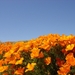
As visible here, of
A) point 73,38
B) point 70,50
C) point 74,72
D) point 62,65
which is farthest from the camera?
point 73,38

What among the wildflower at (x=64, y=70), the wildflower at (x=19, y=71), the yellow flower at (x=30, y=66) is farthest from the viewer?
the wildflower at (x=19, y=71)

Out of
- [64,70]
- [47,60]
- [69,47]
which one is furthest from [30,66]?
[69,47]

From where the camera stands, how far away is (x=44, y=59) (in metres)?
4.87

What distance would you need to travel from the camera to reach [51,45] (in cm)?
515

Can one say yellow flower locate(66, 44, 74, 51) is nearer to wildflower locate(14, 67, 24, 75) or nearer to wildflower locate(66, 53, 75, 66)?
wildflower locate(66, 53, 75, 66)

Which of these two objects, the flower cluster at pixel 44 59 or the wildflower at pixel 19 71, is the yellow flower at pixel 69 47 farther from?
the wildflower at pixel 19 71

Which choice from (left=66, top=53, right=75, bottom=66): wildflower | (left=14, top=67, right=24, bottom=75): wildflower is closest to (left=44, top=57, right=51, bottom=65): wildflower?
(left=66, top=53, right=75, bottom=66): wildflower

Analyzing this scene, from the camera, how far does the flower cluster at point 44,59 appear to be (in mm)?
4664

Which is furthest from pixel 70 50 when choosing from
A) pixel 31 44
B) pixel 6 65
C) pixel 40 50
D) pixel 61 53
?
pixel 6 65

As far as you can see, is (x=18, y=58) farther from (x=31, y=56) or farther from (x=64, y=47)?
(x=64, y=47)

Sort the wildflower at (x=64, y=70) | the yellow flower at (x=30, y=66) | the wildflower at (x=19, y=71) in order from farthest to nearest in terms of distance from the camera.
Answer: the wildflower at (x=19, y=71) < the yellow flower at (x=30, y=66) < the wildflower at (x=64, y=70)

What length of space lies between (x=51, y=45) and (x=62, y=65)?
2.08 feet

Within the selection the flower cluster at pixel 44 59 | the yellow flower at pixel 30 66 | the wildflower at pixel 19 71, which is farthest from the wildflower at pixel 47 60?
the wildflower at pixel 19 71

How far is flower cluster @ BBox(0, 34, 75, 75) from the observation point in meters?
4.66
